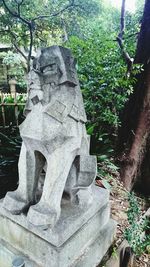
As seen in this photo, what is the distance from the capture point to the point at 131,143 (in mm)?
4043

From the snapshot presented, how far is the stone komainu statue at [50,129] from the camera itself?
1566 millimetres

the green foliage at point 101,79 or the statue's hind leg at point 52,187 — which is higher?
the green foliage at point 101,79

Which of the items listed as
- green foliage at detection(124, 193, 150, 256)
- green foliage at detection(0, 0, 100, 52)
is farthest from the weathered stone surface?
green foliage at detection(0, 0, 100, 52)

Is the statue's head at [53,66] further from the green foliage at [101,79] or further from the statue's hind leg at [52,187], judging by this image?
the green foliage at [101,79]

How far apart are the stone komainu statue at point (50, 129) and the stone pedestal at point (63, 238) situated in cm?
11

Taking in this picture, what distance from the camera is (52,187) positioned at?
5.40 feet

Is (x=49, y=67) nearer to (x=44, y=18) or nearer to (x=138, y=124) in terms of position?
(x=138, y=124)

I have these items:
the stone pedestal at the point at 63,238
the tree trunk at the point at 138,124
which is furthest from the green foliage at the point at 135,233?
the tree trunk at the point at 138,124

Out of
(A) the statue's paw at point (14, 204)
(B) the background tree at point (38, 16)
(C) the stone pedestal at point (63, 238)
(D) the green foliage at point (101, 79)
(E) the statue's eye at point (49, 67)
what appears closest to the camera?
(E) the statue's eye at point (49, 67)

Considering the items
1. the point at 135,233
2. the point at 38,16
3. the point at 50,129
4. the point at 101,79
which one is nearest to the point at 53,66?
the point at 50,129

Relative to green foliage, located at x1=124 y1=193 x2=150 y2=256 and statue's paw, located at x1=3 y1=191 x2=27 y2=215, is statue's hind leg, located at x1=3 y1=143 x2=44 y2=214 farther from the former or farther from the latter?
green foliage, located at x1=124 y1=193 x2=150 y2=256

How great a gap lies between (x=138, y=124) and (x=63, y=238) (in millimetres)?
2748

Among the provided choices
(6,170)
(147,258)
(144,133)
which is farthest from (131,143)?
(6,170)

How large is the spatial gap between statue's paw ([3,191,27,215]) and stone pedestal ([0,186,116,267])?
1.9 inches
